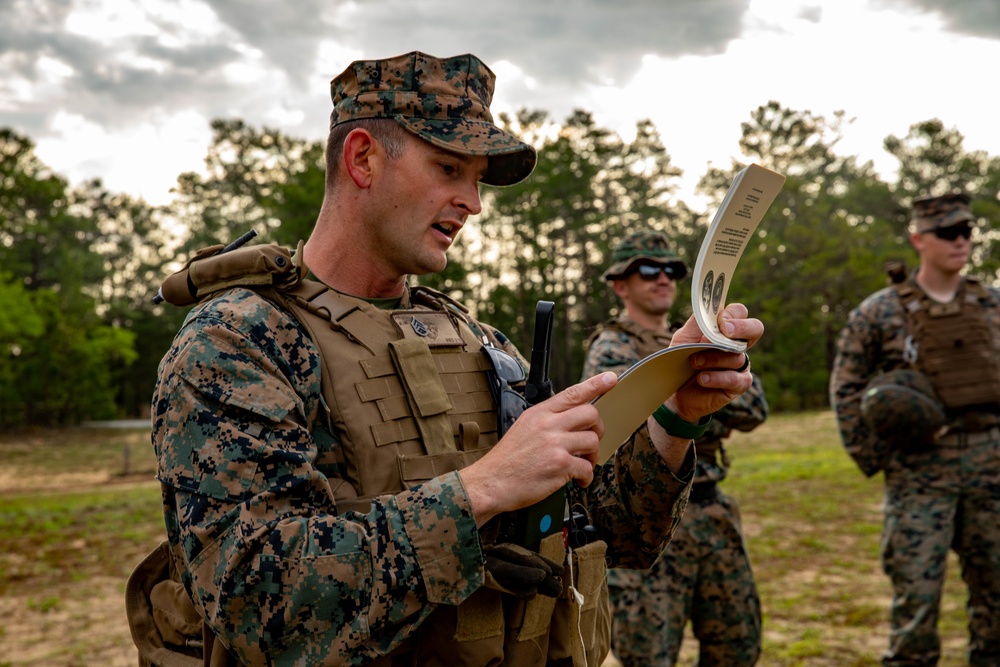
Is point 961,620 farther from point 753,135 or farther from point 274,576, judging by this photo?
point 753,135

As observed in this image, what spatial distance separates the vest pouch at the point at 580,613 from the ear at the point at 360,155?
1.06m

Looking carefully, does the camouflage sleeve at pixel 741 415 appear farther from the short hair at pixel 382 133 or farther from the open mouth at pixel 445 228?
the short hair at pixel 382 133

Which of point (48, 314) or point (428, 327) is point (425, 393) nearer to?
point (428, 327)

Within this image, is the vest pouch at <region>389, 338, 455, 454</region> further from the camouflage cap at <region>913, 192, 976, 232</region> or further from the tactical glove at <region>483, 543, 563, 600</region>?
the camouflage cap at <region>913, 192, 976, 232</region>

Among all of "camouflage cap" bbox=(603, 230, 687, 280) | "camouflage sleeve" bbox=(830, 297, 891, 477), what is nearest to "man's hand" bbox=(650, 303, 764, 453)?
"camouflage cap" bbox=(603, 230, 687, 280)

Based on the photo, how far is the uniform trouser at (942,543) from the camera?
486 centimetres

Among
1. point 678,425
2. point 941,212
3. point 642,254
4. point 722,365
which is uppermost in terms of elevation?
point 941,212

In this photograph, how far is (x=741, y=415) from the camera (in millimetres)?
4547

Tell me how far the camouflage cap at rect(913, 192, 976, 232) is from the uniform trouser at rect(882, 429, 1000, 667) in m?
1.33

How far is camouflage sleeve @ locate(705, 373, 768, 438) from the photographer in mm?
4473

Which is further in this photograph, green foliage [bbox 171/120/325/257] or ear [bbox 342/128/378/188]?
green foliage [bbox 171/120/325/257]

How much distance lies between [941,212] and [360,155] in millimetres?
4580

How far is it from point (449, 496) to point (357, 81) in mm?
1075

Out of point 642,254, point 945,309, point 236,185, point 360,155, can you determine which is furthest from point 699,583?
point 236,185
